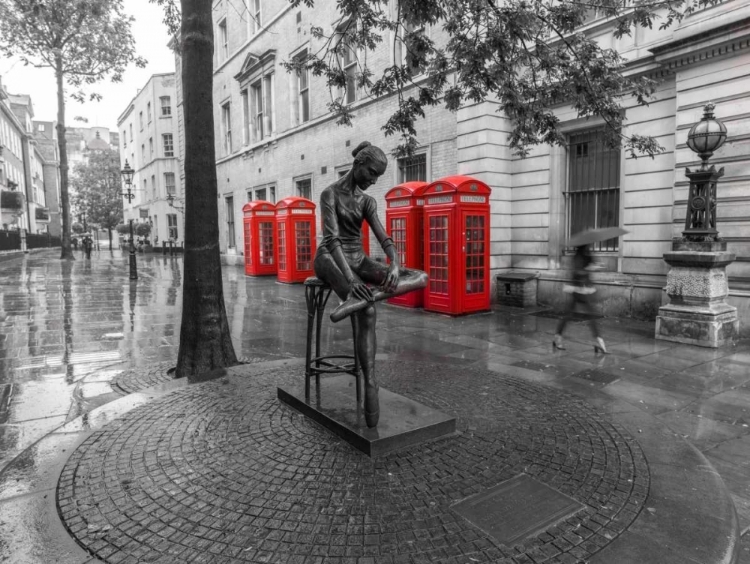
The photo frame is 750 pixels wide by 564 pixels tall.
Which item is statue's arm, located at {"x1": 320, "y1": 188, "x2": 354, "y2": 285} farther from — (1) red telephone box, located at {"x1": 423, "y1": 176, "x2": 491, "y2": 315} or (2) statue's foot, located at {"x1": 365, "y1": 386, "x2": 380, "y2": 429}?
(1) red telephone box, located at {"x1": 423, "y1": 176, "x2": 491, "y2": 315}

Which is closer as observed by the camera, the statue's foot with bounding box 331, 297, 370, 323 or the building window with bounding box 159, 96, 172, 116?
the statue's foot with bounding box 331, 297, 370, 323

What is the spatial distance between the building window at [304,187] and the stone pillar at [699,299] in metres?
14.7

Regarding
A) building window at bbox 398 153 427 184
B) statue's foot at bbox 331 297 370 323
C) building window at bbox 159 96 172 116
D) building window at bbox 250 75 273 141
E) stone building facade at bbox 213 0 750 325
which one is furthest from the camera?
building window at bbox 159 96 172 116

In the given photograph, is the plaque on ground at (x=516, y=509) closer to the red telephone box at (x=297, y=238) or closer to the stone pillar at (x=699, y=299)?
the stone pillar at (x=699, y=299)

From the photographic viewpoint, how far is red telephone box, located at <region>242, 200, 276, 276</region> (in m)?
19.8

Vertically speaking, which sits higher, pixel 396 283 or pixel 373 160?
pixel 373 160

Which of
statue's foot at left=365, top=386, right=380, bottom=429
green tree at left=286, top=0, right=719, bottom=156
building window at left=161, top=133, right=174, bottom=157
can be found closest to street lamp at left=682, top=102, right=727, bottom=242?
green tree at left=286, top=0, right=719, bottom=156

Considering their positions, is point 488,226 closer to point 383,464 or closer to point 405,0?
point 405,0

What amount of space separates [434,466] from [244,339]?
563 cm

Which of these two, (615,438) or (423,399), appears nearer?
(615,438)

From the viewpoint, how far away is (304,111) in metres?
20.1

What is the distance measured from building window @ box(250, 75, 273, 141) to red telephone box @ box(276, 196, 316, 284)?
7157 millimetres

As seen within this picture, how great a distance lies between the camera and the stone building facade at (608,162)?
26.6 ft

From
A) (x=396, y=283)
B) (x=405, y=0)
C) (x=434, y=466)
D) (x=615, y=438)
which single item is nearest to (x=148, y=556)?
(x=434, y=466)
